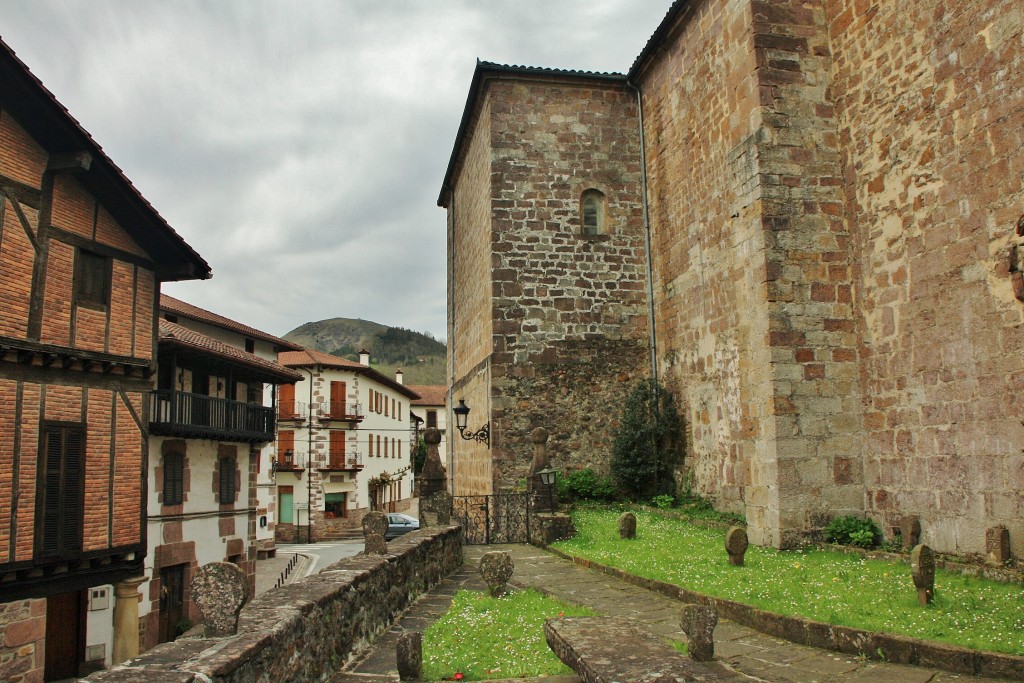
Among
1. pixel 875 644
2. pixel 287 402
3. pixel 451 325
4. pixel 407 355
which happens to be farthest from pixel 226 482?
pixel 407 355

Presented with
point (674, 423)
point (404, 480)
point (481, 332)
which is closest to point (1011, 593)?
point (674, 423)

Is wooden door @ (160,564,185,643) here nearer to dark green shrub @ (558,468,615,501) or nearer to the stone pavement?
dark green shrub @ (558,468,615,501)

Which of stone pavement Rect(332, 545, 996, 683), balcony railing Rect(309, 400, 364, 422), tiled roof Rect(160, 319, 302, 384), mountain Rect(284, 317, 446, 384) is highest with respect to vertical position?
mountain Rect(284, 317, 446, 384)

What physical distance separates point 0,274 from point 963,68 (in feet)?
47.0

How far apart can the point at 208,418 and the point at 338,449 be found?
20.6m

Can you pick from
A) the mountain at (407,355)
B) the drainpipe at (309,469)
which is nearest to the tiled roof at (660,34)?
the drainpipe at (309,469)

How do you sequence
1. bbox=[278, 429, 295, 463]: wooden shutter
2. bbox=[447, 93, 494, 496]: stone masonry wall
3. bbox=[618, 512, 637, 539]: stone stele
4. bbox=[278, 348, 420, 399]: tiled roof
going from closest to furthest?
bbox=[618, 512, 637, 539]: stone stele → bbox=[447, 93, 494, 496]: stone masonry wall → bbox=[278, 429, 295, 463]: wooden shutter → bbox=[278, 348, 420, 399]: tiled roof

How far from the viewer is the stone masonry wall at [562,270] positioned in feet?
52.5

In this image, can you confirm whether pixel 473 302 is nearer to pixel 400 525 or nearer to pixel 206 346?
pixel 206 346

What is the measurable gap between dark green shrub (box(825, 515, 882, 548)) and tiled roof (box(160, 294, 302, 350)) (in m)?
20.6

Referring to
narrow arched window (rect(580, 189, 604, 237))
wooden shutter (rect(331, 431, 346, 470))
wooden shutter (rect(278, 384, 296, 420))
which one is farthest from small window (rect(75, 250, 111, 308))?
wooden shutter (rect(331, 431, 346, 470))

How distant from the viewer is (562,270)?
16.6m

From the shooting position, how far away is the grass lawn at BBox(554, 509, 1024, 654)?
19.2 ft

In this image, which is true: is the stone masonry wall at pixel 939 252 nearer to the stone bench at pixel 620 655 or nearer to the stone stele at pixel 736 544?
the stone stele at pixel 736 544
